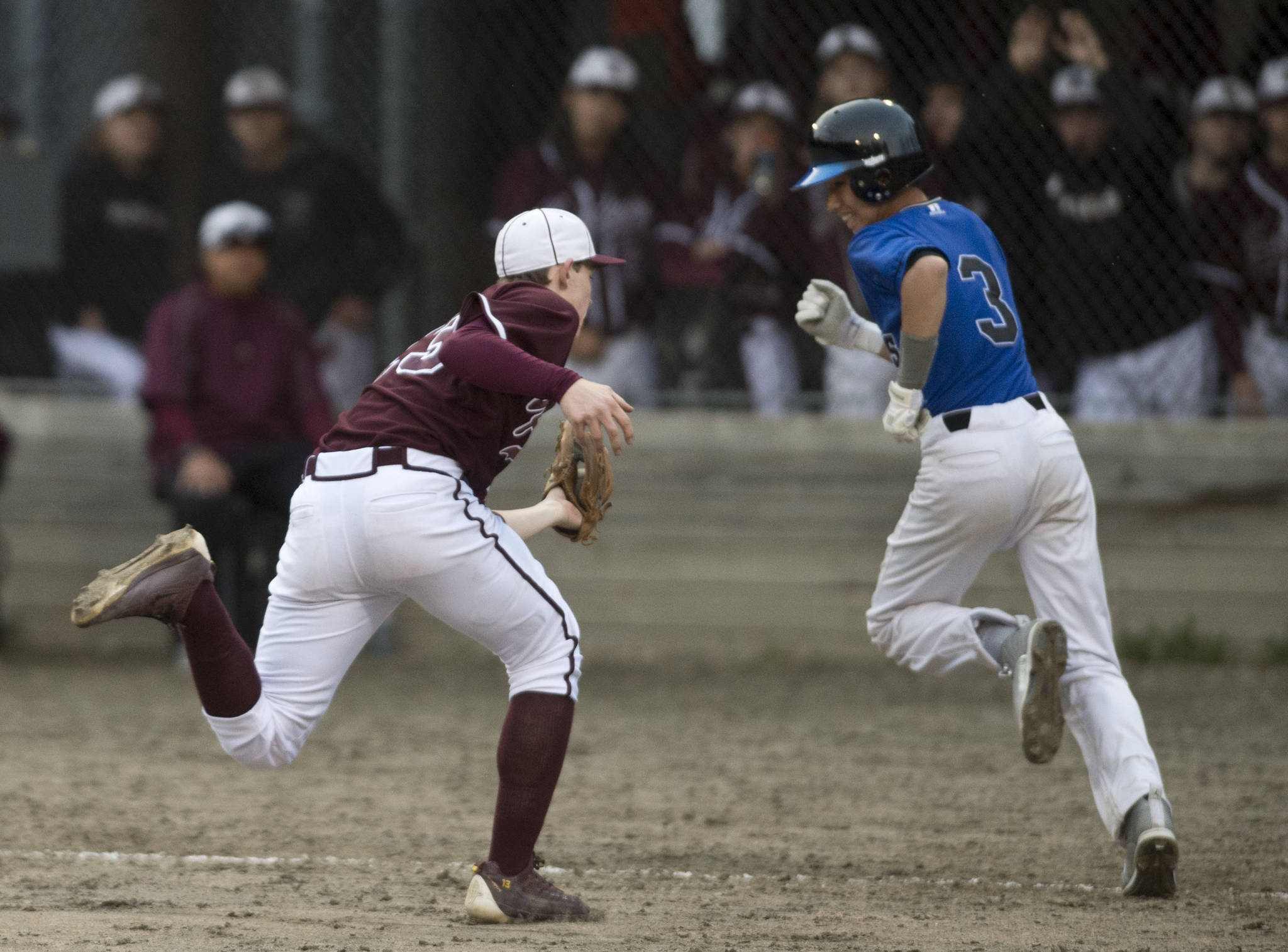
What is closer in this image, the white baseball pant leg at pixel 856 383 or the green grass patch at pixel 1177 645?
the white baseball pant leg at pixel 856 383

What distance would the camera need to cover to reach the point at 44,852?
14.9 feet

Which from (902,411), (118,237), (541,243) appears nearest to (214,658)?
(541,243)

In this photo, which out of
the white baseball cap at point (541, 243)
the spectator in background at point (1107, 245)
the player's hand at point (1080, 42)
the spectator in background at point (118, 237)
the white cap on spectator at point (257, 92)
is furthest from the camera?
the spectator in background at point (118, 237)

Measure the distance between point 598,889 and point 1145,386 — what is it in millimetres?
4660

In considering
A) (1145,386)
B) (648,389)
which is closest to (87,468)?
(648,389)

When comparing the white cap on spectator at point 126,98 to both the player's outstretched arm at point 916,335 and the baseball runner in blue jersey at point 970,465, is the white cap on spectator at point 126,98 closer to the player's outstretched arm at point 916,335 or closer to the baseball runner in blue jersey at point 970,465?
the baseball runner in blue jersey at point 970,465

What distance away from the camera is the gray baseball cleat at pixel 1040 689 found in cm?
401

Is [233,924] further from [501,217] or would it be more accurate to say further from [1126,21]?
[1126,21]

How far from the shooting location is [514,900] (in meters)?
3.80

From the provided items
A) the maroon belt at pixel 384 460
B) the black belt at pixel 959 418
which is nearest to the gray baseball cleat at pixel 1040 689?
the black belt at pixel 959 418

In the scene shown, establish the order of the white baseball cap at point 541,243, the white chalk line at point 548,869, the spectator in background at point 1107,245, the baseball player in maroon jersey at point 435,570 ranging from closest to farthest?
the baseball player in maroon jersey at point 435,570
the white baseball cap at point 541,243
the white chalk line at point 548,869
the spectator in background at point 1107,245

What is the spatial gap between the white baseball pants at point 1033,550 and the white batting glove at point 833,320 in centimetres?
43

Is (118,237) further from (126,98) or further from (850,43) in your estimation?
(850,43)

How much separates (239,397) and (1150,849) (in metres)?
5.35
